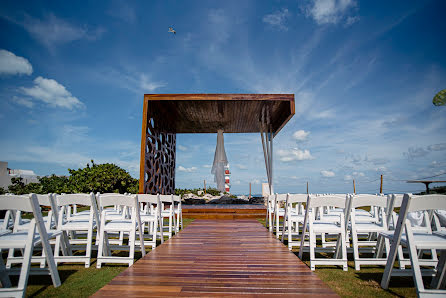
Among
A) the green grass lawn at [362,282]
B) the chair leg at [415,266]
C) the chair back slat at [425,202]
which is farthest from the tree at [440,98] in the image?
the chair leg at [415,266]

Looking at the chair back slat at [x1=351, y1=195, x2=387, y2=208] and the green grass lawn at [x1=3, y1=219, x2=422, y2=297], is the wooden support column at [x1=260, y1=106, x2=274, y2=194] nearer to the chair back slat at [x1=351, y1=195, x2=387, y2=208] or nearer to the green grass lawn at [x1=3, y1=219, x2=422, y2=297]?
the chair back slat at [x1=351, y1=195, x2=387, y2=208]

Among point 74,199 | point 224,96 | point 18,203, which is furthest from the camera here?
point 224,96

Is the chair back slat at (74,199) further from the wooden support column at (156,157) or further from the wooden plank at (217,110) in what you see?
the wooden plank at (217,110)

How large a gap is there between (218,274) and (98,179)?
786 centimetres

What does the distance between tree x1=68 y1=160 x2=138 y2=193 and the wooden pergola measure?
1.65 meters

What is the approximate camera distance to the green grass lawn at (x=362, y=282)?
2.12 meters

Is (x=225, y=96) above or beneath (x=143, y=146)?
above

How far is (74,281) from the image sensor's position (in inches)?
96.0

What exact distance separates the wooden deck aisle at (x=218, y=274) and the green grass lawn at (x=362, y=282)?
0.75ft

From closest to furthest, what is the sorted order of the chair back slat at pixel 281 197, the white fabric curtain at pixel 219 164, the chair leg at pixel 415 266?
the chair leg at pixel 415 266 → the chair back slat at pixel 281 197 → the white fabric curtain at pixel 219 164

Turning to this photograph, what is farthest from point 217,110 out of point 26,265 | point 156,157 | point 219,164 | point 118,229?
point 26,265

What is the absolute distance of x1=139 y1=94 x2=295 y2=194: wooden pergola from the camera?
7500mm

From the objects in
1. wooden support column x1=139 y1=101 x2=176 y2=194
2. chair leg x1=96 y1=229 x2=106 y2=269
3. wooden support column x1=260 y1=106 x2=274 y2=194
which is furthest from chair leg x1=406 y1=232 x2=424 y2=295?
wooden support column x1=260 y1=106 x2=274 y2=194

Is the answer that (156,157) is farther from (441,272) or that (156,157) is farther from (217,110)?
(441,272)
